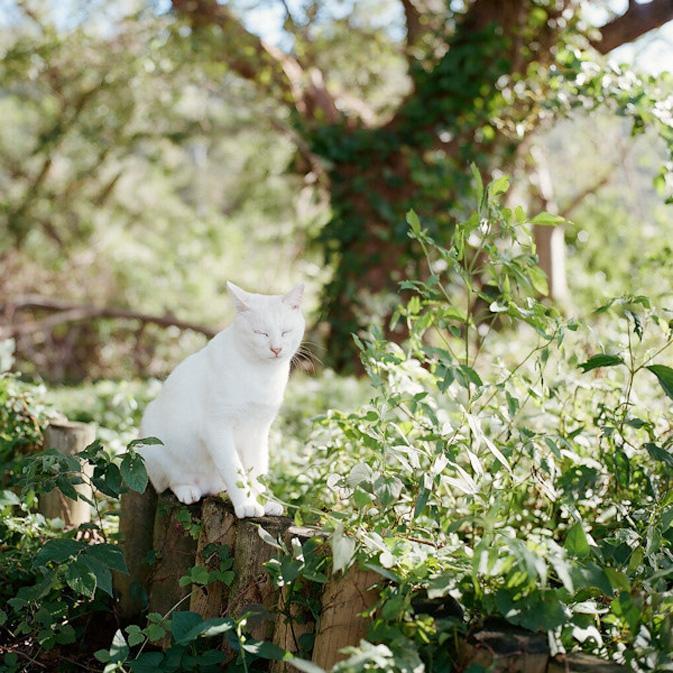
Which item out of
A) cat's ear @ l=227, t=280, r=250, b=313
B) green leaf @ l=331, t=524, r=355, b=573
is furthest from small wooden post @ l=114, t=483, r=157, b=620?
green leaf @ l=331, t=524, r=355, b=573

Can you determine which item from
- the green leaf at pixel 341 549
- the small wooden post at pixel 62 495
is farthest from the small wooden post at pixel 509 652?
the small wooden post at pixel 62 495

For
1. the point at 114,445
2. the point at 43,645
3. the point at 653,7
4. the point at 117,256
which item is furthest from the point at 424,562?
the point at 117,256

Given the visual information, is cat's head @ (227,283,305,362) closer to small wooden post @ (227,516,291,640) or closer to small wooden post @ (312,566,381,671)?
small wooden post @ (227,516,291,640)

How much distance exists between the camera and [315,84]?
7434 mm

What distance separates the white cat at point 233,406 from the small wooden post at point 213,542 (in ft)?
0.24

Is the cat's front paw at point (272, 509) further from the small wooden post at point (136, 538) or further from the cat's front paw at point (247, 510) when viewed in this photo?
the small wooden post at point (136, 538)

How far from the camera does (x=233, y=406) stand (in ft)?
7.54

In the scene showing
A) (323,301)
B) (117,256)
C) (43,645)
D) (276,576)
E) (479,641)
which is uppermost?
(479,641)

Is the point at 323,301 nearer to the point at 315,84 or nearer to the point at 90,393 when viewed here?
the point at 315,84

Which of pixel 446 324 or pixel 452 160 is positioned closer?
pixel 446 324

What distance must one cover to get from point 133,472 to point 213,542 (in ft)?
1.04

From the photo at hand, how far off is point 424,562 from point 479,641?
0.68 ft

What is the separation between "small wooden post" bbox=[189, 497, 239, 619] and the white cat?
7 cm

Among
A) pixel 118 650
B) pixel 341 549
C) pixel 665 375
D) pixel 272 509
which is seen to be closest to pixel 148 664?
pixel 118 650
